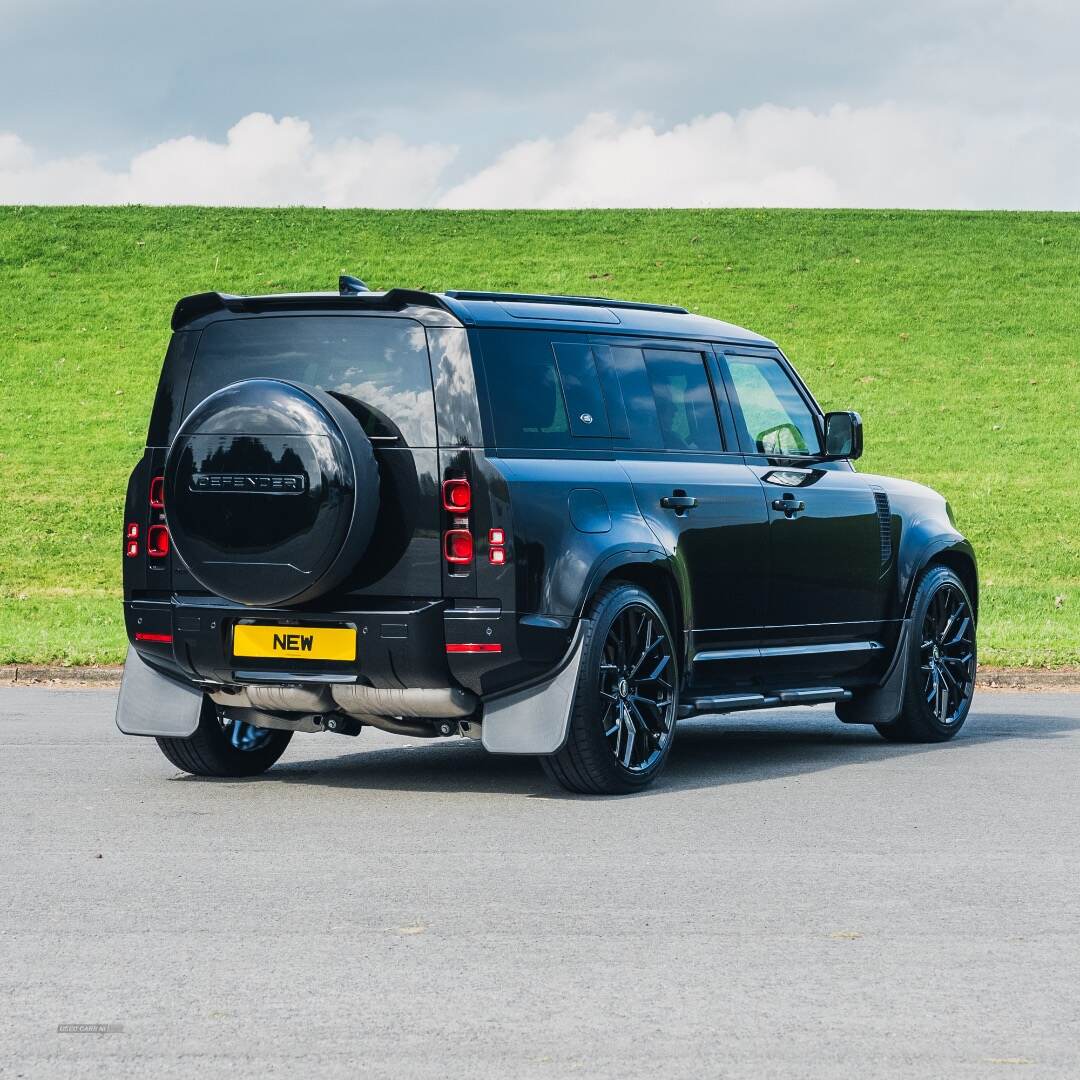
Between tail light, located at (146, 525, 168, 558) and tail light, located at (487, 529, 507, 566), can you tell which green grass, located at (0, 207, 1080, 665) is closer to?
tail light, located at (146, 525, 168, 558)

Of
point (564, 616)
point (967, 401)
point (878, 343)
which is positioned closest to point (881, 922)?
point (564, 616)

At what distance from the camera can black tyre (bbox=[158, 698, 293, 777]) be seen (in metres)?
9.36

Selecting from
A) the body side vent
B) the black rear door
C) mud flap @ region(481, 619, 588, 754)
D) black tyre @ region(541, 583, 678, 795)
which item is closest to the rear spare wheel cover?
the black rear door

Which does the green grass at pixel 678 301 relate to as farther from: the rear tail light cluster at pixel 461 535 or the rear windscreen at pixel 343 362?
the rear tail light cluster at pixel 461 535

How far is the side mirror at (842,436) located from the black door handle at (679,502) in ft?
5.00

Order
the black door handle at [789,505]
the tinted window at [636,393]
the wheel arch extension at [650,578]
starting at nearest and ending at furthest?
the wheel arch extension at [650,578], the tinted window at [636,393], the black door handle at [789,505]

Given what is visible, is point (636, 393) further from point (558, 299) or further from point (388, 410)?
point (388, 410)

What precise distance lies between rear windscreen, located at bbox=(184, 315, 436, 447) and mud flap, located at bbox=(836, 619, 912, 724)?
3591 mm

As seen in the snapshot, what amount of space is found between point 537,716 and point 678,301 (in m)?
29.7

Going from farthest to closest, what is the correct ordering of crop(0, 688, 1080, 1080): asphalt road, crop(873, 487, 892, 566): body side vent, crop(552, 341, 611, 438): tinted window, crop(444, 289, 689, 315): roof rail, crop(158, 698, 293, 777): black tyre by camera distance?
crop(873, 487, 892, 566): body side vent < crop(158, 698, 293, 777): black tyre < crop(552, 341, 611, 438): tinted window < crop(444, 289, 689, 315): roof rail < crop(0, 688, 1080, 1080): asphalt road

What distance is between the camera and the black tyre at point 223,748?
9.36 m

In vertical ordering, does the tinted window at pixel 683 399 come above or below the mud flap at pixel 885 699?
above

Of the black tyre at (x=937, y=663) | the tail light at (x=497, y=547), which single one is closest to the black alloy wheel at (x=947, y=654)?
the black tyre at (x=937, y=663)

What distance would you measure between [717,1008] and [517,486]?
11.7 ft
